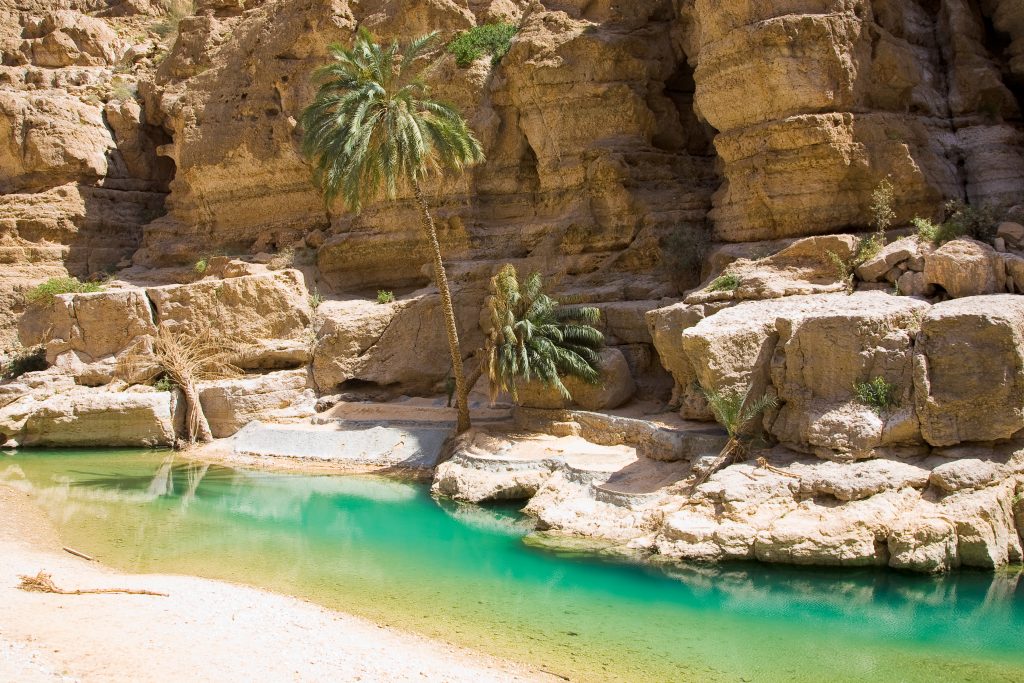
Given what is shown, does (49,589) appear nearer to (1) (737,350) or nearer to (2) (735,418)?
(2) (735,418)

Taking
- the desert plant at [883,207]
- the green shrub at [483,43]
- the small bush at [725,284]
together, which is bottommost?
the small bush at [725,284]

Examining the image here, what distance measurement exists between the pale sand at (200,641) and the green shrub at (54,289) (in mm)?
16448

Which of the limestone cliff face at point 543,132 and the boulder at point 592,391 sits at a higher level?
the limestone cliff face at point 543,132

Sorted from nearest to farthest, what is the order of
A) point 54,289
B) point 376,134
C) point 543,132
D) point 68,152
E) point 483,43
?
point 376,134
point 543,132
point 54,289
point 483,43
point 68,152

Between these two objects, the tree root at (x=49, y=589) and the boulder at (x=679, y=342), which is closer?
the tree root at (x=49, y=589)

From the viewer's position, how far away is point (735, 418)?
1439 cm

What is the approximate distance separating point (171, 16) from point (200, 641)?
117ft

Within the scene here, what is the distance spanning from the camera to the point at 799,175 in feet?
64.1

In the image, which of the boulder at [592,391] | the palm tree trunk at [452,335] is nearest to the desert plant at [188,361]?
the palm tree trunk at [452,335]

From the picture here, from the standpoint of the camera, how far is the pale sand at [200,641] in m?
7.62

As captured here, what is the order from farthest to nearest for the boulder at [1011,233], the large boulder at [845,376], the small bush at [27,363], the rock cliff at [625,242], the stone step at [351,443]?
the small bush at [27,363] → the stone step at [351,443] → the boulder at [1011,233] → the large boulder at [845,376] → the rock cliff at [625,242]

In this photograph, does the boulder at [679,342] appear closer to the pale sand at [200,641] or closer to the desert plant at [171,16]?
the pale sand at [200,641]

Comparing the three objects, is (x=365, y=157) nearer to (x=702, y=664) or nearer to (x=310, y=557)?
(x=310, y=557)

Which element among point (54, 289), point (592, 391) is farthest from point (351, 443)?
point (54, 289)
